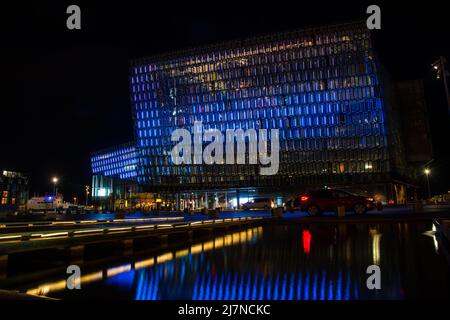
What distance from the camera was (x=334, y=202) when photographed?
2355 centimetres

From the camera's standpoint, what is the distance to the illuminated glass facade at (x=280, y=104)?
7781 centimetres

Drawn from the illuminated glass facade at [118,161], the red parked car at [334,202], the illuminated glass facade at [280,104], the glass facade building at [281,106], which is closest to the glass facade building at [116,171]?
the illuminated glass facade at [118,161]

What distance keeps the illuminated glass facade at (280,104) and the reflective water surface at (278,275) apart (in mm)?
71354

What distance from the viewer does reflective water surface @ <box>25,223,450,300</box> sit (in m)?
5.87

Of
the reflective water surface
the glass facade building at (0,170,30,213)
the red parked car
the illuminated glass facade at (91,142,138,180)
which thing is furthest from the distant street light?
the glass facade building at (0,170,30,213)

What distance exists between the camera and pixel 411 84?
337ft

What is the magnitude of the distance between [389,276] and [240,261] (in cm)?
361

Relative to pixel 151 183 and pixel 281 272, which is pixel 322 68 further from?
pixel 281 272

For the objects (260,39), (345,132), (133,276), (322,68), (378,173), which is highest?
(260,39)

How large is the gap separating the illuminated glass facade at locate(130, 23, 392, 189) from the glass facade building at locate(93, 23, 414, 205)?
0.21m

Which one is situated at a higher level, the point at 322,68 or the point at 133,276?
the point at 322,68

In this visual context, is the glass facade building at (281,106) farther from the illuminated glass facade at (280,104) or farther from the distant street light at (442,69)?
the distant street light at (442,69)
